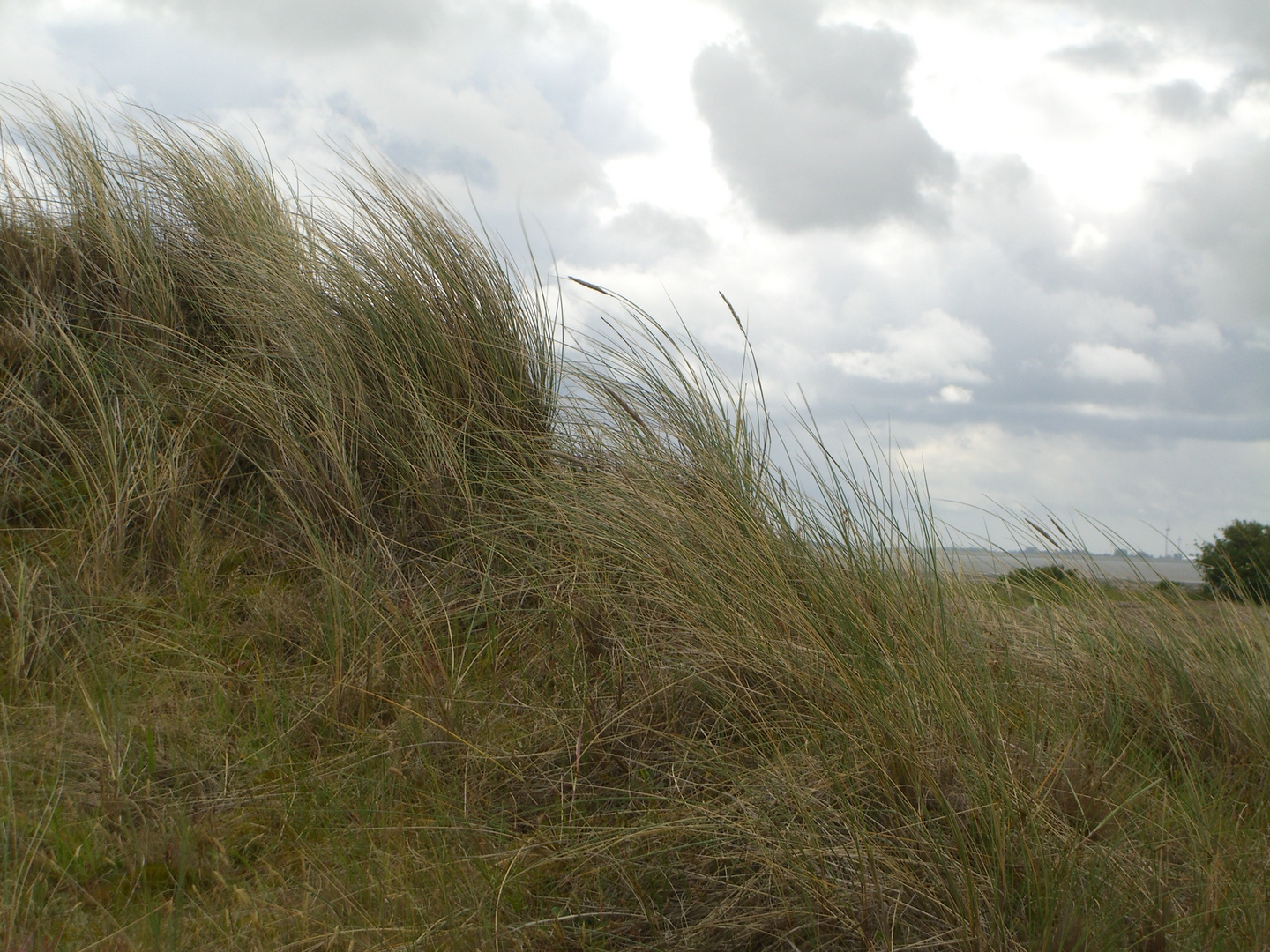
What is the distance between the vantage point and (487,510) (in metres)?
3.08

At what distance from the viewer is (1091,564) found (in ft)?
10.2

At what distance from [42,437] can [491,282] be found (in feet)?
5.99

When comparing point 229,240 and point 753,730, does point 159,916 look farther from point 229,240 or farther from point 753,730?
point 229,240

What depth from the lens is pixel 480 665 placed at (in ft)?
8.45

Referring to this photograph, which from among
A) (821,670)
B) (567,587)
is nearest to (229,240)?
(567,587)

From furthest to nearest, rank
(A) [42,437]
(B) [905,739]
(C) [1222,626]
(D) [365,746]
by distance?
(A) [42,437] < (C) [1222,626] < (D) [365,746] < (B) [905,739]

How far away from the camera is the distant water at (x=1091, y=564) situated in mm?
3049

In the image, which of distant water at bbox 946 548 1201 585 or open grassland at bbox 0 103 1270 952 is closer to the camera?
open grassland at bbox 0 103 1270 952

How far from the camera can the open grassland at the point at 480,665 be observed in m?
1.60

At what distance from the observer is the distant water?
3.05 m

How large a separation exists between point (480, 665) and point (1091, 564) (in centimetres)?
218

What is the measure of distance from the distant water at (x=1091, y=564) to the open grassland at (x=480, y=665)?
0.12 metres

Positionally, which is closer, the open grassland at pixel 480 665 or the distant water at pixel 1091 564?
the open grassland at pixel 480 665

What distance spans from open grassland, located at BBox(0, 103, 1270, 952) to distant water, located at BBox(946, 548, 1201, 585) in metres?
0.12
